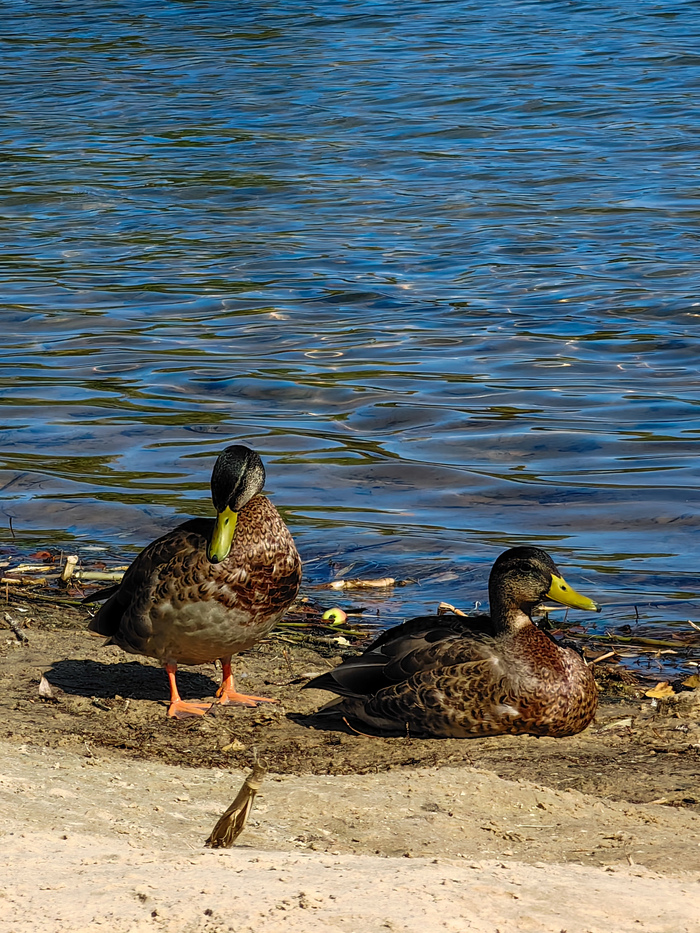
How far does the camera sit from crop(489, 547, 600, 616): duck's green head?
5.44 metres

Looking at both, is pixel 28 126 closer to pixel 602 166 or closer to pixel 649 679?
pixel 602 166

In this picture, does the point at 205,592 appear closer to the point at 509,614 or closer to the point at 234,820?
the point at 509,614

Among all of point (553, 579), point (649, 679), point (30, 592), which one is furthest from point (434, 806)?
point (30, 592)

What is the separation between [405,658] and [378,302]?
25.6 ft

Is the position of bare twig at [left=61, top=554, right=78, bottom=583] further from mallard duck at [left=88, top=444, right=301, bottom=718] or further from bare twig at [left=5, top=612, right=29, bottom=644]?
mallard duck at [left=88, top=444, right=301, bottom=718]

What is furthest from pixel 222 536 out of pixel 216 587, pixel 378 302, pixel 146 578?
pixel 378 302

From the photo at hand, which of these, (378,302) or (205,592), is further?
(378,302)

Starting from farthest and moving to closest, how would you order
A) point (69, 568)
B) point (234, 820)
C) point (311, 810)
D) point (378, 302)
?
point (378, 302) < point (69, 568) < point (311, 810) < point (234, 820)

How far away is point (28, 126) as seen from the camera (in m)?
22.5

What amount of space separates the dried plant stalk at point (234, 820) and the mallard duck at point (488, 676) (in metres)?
0.83

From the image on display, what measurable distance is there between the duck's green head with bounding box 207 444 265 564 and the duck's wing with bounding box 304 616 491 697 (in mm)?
668

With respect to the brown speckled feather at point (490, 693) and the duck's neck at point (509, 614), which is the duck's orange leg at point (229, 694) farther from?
the duck's neck at point (509, 614)

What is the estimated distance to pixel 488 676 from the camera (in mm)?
5297

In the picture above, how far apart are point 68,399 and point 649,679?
18.6 feet
